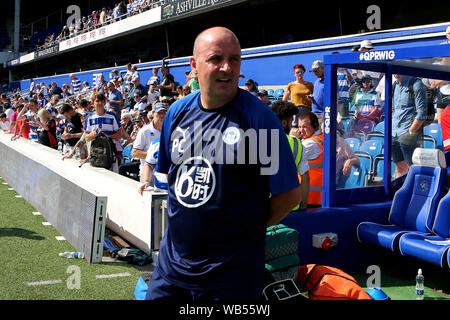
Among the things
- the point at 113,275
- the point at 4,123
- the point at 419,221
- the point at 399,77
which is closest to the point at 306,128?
the point at 399,77

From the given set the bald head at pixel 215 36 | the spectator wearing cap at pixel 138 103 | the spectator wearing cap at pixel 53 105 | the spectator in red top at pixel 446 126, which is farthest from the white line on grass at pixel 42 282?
the spectator wearing cap at pixel 53 105

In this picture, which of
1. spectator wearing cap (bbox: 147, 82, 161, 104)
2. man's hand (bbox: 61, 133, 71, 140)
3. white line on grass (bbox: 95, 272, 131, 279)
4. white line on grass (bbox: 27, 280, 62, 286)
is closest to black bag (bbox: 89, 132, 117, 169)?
man's hand (bbox: 61, 133, 71, 140)

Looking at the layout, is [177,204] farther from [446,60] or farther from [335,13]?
[335,13]

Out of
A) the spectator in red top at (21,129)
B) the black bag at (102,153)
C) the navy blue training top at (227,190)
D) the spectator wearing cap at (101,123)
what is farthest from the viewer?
the spectator in red top at (21,129)

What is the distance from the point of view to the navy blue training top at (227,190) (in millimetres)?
2004

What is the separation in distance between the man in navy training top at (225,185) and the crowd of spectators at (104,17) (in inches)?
789

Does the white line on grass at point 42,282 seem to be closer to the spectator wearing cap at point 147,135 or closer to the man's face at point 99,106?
the spectator wearing cap at point 147,135

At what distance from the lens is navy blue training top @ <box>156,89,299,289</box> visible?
2.00 m

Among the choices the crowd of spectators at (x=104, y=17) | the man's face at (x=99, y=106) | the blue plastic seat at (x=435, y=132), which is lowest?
the blue plastic seat at (x=435, y=132)

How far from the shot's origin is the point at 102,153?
7500mm

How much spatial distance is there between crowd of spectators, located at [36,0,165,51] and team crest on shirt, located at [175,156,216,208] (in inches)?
791

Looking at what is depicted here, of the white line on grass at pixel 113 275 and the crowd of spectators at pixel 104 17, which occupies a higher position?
the crowd of spectators at pixel 104 17

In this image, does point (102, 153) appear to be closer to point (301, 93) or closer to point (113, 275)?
point (113, 275)

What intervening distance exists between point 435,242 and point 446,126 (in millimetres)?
1473
